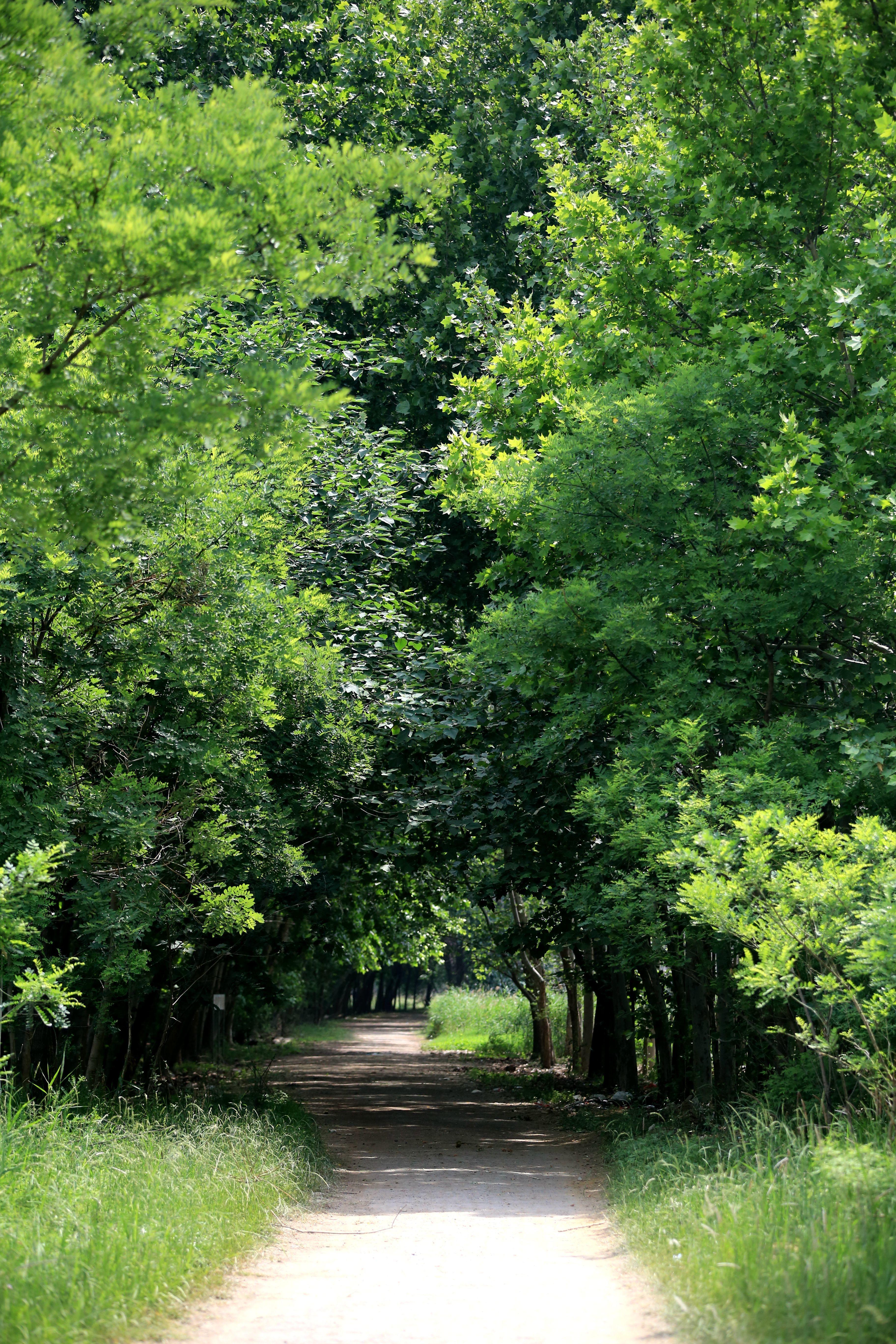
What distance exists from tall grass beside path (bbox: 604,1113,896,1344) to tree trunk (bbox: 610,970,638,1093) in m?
8.50

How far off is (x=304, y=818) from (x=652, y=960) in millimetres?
4441

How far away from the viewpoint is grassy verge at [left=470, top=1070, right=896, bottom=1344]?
4750 millimetres

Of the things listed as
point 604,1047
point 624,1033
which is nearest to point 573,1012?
point 604,1047

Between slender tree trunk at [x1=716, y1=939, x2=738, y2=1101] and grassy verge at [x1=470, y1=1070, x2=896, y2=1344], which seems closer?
grassy verge at [x1=470, y1=1070, x2=896, y2=1344]

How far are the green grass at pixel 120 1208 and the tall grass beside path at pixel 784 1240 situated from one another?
2368 millimetres

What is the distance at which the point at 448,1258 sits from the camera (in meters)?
7.41

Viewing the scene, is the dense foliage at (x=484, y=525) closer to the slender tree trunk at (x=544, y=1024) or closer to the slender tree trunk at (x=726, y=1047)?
the slender tree trunk at (x=726, y=1047)

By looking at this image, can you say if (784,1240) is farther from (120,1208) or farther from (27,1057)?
(27,1057)

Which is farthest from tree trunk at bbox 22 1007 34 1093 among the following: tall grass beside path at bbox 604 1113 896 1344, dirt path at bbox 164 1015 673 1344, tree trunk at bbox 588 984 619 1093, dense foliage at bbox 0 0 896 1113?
tree trunk at bbox 588 984 619 1093

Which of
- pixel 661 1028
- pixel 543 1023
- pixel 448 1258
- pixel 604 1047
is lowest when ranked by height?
pixel 448 1258

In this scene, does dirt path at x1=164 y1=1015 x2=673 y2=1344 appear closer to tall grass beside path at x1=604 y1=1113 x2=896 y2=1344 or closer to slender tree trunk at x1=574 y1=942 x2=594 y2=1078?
tall grass beside path at x1=604 y1=1113 x2=896 y2=1344

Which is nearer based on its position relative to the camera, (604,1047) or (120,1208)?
(120,1208)

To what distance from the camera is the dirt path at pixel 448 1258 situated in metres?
5.67

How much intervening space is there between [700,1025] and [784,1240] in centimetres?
650
